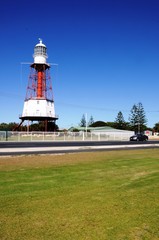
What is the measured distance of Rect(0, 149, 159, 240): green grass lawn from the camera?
5.11 metres

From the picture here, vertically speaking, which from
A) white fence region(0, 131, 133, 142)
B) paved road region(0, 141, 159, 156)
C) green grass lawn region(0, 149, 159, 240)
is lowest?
green grass lawn region(0, 149, 159, 240)

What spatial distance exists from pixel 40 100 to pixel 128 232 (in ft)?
201

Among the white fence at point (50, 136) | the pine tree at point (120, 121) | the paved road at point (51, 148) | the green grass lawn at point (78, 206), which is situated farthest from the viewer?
the pine tree at point (120, 121)

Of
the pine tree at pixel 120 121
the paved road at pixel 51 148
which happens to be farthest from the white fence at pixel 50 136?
the pine tree at pixel 120 121

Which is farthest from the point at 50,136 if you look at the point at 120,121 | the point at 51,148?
the point at 120,121

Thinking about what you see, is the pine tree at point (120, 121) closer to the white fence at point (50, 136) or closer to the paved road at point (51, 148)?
the white fence at point (50, 136)

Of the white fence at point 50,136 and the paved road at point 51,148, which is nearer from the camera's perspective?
the paved road at point 51,148

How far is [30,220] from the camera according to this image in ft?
18.7

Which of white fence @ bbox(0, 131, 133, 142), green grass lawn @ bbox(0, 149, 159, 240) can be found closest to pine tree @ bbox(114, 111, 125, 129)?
white fence @ bbox(0, 131, 133, 142)

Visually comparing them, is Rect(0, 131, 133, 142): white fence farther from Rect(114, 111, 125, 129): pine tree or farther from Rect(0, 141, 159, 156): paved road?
Rect(114, 111, 125, 129): pine tree

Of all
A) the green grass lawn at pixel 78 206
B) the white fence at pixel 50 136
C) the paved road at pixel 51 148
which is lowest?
the green grass lawn at pixel 78 206

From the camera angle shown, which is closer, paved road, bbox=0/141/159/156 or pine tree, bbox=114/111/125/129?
paved road, bbox=0/141/159/156

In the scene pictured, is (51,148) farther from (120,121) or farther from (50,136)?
(120,121)

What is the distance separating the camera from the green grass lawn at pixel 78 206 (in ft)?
16.8
